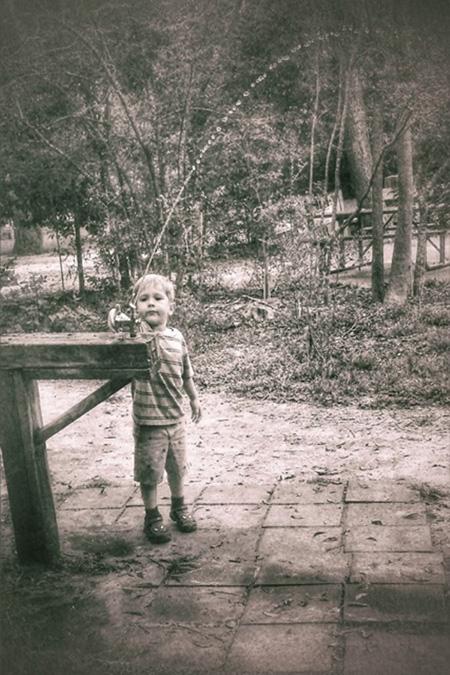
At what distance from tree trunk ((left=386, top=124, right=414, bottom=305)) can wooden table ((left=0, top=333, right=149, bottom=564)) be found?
14.9 feet

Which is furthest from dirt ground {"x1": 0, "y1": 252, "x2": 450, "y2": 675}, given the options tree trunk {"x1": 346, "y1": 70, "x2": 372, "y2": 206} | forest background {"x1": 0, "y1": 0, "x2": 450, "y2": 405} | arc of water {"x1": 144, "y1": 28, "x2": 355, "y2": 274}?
tree trunk {"x1": 346, "y1": 70, "x2": 372, "y2": 206}

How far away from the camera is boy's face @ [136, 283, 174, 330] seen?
3.27m

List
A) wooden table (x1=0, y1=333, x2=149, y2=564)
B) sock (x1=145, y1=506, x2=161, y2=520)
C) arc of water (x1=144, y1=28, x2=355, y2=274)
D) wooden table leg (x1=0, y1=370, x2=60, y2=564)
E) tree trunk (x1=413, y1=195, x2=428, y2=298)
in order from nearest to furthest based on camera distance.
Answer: wooden table (x1=0, y1=333, x2=149, y2=564)
wooden table leg (x1=0, y1=370, x2=60, y2=564)
sock (x1=145, y1=506, x2=161, y2=520)
arc of water (x1=144, y1=28, x2=355, y2=274)
tree trunk (x1=413, y1=195, x2=428, y2=298)

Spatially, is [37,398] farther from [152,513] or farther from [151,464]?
[152,513]

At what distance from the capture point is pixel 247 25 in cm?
552

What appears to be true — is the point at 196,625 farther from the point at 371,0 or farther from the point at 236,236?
the point at 236,236

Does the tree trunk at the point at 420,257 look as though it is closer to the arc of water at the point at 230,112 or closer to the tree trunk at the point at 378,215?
the tree trunk at the point at 378,215

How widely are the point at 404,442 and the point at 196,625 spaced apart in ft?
7.20

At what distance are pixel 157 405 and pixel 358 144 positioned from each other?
572 centimetres

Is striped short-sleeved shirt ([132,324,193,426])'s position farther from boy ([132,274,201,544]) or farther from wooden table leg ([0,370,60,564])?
wooden table leg ([0,370,60,564])

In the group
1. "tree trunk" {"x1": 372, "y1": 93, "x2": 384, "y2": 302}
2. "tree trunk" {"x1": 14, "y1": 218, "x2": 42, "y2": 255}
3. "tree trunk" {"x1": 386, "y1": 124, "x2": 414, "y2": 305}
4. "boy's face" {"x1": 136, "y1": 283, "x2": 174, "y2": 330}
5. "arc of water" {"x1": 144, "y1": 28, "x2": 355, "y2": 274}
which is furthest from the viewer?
"tree trunk" {"x1": 14, "y1": 218, "x2": 42, "y2": 255}

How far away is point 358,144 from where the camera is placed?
8.25 meters

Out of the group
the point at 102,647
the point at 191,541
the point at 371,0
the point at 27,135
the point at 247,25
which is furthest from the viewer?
the point at 27,135

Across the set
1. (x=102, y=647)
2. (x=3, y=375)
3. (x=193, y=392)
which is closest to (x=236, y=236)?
(x=193, y=392)
